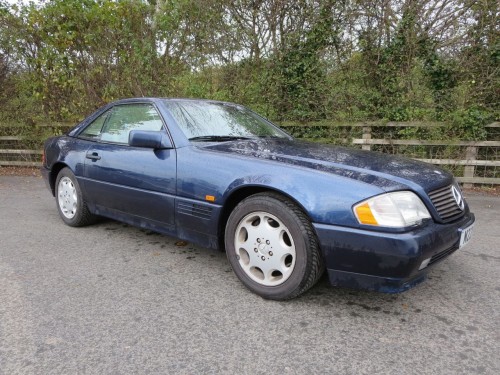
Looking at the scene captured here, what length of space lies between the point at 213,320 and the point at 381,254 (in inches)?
42.0

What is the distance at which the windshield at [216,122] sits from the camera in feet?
10.3

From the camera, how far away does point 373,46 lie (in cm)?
735

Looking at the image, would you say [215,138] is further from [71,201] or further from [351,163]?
[71,201]

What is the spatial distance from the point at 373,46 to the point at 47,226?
21.4ft

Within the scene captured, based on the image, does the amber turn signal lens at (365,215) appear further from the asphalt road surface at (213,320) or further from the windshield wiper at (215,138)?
the windshield wiper at (215,138)

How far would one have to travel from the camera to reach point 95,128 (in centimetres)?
395

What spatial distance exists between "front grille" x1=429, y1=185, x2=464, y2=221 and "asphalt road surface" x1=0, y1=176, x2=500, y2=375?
59 centimetres

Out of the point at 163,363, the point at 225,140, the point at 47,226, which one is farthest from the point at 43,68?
the point at 163,363

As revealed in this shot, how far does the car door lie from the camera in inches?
117

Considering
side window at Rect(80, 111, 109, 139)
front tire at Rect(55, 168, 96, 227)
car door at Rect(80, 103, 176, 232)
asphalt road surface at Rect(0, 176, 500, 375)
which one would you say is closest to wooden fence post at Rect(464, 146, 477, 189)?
asphalt road surface at Rect(0, 176, 500, 375)

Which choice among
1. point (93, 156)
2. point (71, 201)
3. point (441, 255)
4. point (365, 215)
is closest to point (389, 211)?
point (365, 215)

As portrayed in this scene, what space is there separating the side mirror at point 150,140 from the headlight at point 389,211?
5.19 ft

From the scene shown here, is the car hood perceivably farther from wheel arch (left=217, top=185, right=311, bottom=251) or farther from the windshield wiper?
wheel arch (left=217, top=185, right=311, bottom=251)

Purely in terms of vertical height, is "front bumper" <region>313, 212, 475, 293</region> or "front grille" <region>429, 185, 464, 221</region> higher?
"front grille" <region>429, 185, 464, 221</region>
